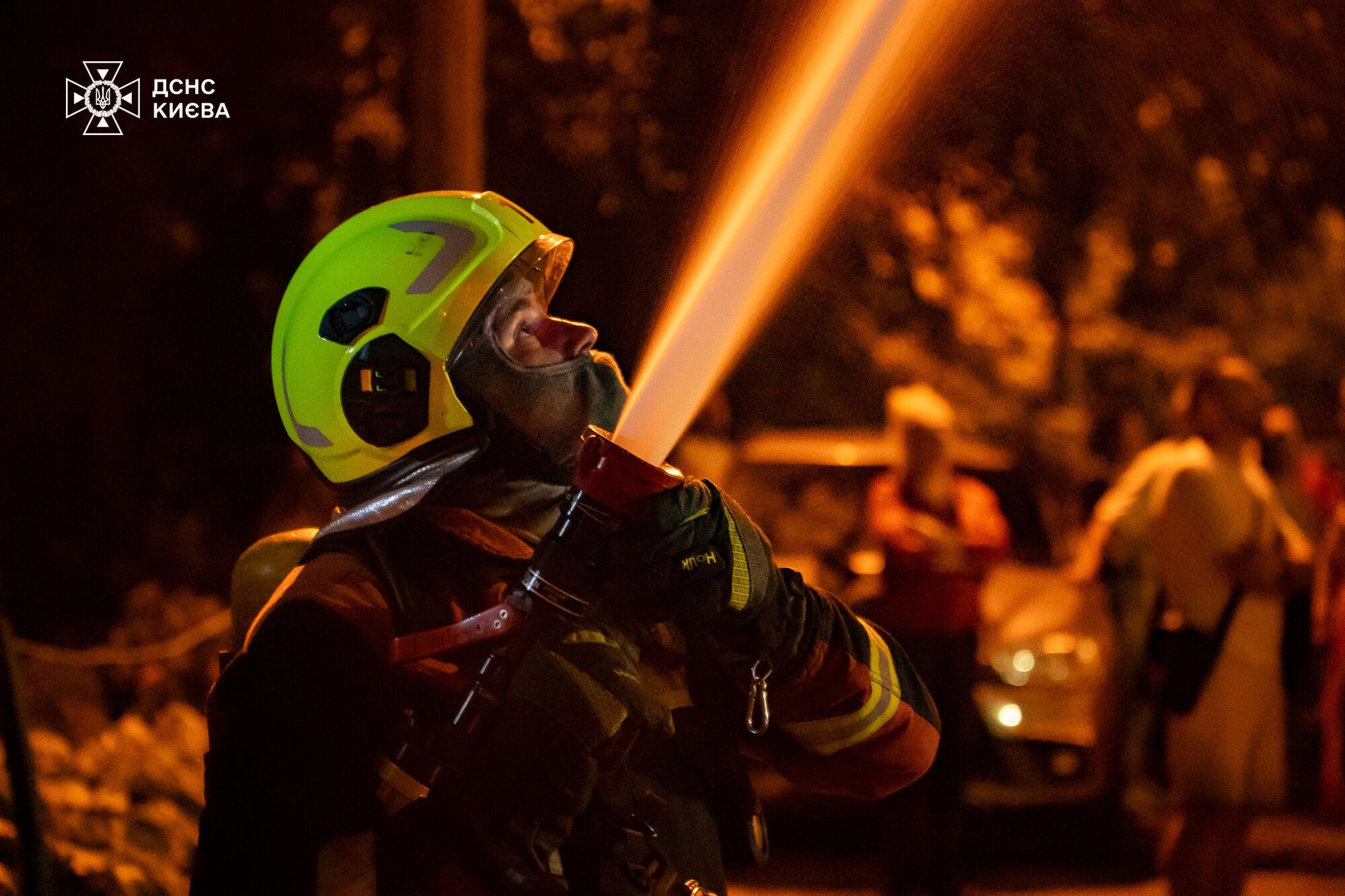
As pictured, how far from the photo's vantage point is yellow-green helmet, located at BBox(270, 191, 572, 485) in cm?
215

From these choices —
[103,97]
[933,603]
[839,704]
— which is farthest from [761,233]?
[103,97]

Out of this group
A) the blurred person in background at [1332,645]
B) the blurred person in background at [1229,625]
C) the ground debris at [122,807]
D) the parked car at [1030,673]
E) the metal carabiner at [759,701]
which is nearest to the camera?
the metal carabiner at [759,701]

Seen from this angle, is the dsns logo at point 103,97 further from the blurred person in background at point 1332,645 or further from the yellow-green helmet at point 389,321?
the blurred person in background at point 1332,645

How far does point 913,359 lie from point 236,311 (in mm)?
10988

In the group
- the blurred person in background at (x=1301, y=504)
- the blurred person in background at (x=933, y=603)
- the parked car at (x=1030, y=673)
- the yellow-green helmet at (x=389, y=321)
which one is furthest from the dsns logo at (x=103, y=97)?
the blurred person in background at (x=1301, y=504)

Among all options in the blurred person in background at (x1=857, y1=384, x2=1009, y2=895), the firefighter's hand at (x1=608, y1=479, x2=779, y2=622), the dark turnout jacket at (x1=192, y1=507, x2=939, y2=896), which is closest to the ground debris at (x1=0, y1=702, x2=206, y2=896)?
the dark turnout jacket at (x1=192, y1=507, x2=939, y2=896)

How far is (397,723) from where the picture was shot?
1936 mm

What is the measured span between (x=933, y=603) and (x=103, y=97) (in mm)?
3852

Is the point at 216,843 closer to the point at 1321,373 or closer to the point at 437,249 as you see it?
the point at 437,249

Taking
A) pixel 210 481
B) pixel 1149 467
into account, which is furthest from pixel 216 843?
pixel 210 481

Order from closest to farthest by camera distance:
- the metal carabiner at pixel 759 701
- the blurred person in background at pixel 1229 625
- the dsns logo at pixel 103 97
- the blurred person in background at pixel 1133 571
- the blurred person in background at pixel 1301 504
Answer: the metal carabiner at pixel 759 701 → the blurred person in background at pixel 1229 625 → the blurred person in background at pixel 1133 571 → the dsns logo at pixel 103 97 → the blurred person in background at pixel 1301 504

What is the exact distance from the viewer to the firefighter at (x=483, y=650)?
185 centimetres

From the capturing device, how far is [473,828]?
6.30 feet

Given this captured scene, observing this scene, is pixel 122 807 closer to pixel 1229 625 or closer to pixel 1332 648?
pixel 1229 625
